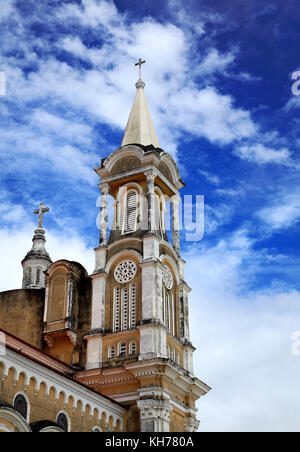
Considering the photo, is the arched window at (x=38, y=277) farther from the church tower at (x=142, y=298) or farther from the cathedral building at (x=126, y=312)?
the church tower at (x=142, y=298)

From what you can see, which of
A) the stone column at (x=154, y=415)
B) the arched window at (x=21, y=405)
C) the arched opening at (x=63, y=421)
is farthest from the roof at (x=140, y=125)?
the arched window at (x=21, y=405)

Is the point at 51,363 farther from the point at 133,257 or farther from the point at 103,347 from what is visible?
the point at 133,257

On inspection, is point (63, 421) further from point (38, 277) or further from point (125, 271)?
point (38, 277)

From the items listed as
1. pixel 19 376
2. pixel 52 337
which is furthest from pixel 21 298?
pixel 19 376

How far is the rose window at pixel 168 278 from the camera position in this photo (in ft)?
121

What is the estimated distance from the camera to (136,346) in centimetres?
3344

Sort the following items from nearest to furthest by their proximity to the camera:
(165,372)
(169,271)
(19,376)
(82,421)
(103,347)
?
(19,376) → (82,421) → (165,372) → (103,347) → (169,271)

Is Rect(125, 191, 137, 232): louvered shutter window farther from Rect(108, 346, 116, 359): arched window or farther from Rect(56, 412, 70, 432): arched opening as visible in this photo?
Rect(56, 412, 70, 432): arched opening

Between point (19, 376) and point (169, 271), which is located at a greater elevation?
point (169, 271)

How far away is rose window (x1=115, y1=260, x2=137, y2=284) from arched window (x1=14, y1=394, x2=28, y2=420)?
44.4 ft

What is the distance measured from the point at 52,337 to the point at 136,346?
568 cm

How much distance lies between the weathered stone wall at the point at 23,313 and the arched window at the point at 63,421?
35.7 ft

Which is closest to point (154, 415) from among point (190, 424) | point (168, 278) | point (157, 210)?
point (190, 424)

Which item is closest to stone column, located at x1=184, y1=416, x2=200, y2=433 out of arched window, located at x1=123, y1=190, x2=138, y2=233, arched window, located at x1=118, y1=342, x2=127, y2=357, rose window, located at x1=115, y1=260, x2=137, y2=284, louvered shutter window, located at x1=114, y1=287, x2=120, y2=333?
arched window, located at x1=118, y1=342, x2=127, y2=357
